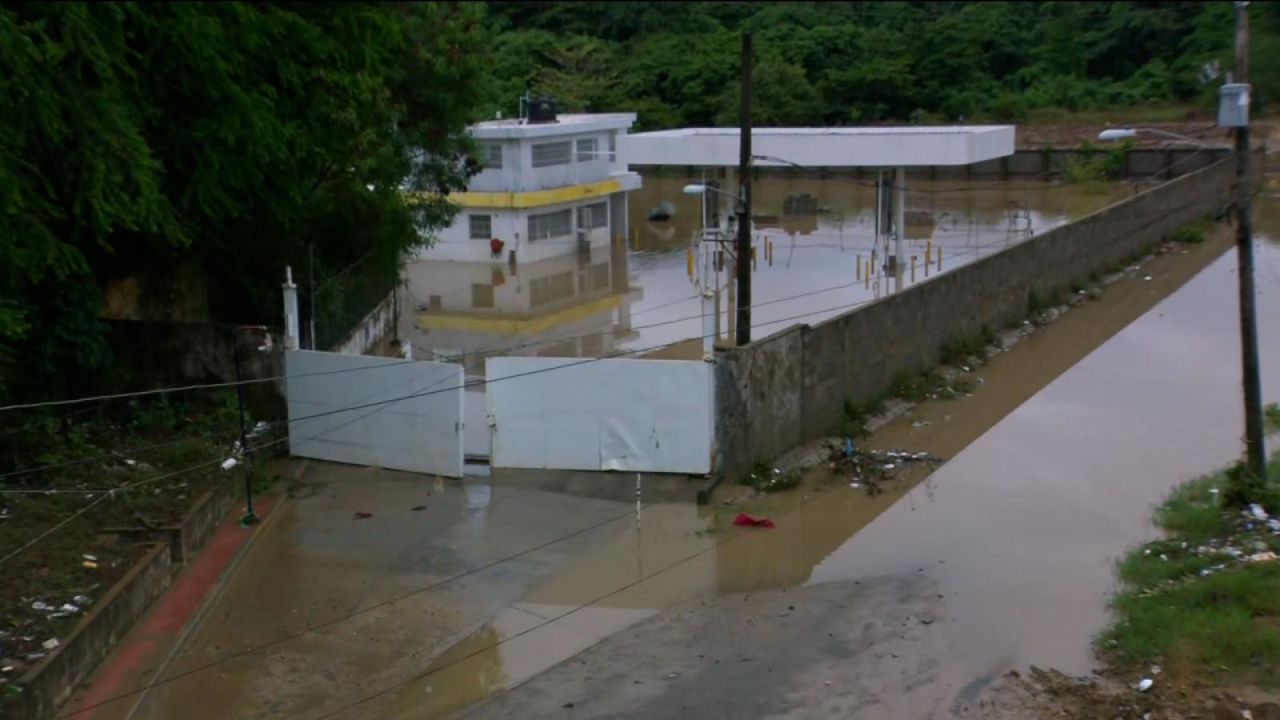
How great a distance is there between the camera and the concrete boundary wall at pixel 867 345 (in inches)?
636

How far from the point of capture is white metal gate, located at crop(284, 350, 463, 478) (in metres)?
16.5

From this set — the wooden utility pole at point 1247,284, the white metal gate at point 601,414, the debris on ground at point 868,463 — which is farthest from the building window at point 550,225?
the wooden utility pole at point 1247,284

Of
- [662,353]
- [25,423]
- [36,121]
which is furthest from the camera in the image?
[662,353]

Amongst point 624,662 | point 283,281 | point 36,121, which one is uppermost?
point 36,121

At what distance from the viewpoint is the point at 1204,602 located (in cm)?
1116

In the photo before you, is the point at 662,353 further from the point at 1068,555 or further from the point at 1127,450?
the point at 1068,555

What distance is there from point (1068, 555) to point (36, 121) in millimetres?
12414

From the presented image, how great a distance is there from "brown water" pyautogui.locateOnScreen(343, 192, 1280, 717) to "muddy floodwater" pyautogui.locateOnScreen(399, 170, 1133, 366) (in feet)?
12.9

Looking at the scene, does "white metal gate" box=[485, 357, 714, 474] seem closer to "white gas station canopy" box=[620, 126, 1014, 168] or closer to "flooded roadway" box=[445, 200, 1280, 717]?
"flooded roadway" box=[445, 200, 1280, 717]

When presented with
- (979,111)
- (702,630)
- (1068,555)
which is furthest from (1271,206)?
(702,630)

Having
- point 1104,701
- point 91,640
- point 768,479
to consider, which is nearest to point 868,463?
point 768,479

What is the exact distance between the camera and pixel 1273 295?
97.4 ft

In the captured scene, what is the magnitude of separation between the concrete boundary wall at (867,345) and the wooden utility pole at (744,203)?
3.27ft

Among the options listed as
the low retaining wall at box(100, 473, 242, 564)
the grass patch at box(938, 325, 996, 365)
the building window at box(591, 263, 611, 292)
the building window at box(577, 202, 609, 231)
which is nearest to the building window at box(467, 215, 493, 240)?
the building window at box(577, 202, 609, 231)
